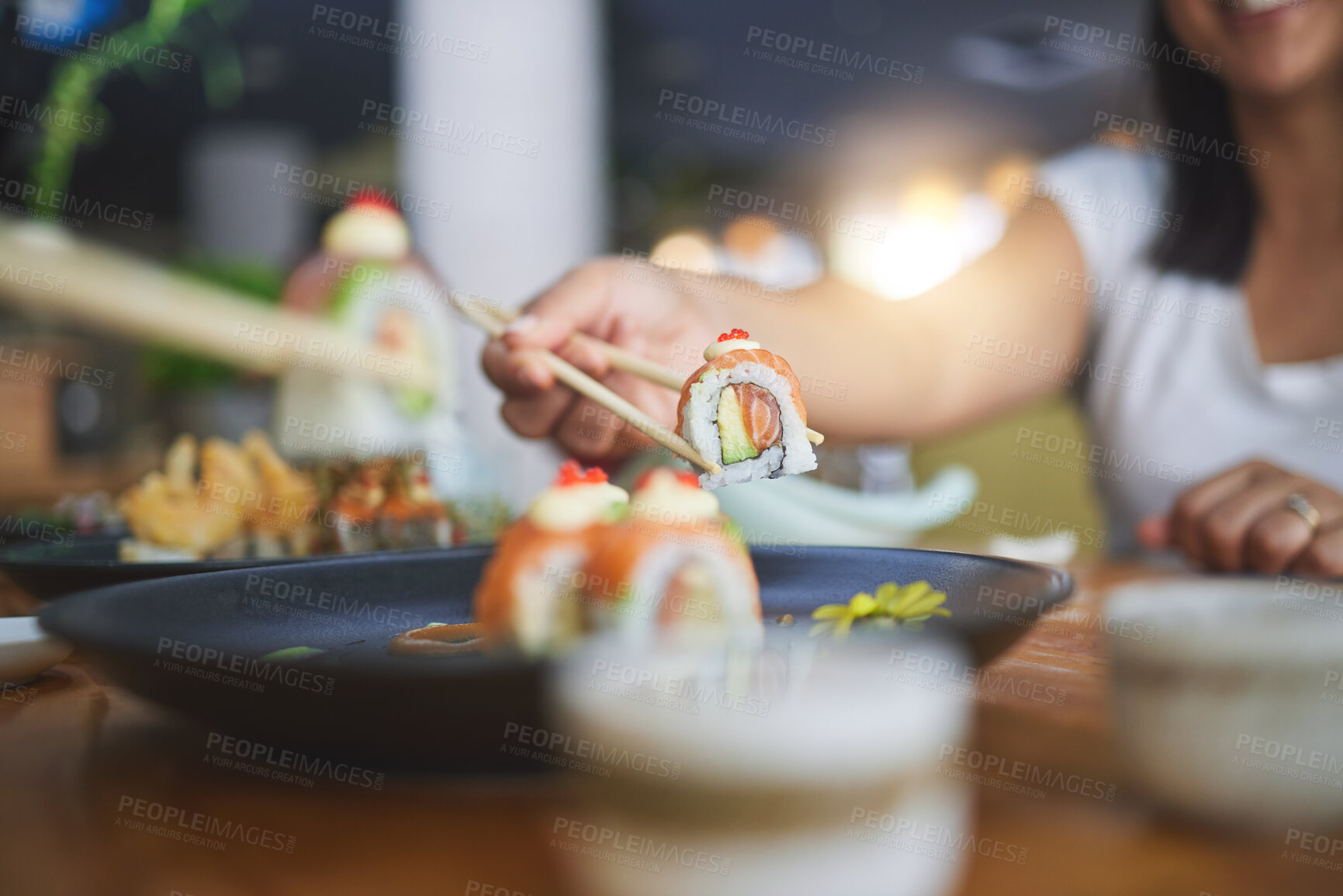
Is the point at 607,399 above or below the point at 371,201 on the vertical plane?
below

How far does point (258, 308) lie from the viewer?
0.88 m

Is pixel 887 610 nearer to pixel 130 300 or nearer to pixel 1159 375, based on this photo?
pixel 130 300

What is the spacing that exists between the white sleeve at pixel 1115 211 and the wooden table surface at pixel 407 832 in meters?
1.15

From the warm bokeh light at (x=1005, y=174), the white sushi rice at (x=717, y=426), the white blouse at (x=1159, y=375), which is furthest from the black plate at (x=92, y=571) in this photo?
the warm bokeh light at (x=1005, y=174)

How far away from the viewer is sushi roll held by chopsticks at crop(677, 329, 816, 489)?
0.55 metres

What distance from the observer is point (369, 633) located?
0.57m

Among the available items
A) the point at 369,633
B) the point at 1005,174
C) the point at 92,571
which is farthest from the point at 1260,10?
the point at 1005,174

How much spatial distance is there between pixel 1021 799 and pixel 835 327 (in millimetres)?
955

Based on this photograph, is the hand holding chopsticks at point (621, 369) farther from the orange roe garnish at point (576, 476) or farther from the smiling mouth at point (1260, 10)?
the smiling mouth at point (1260, 10)

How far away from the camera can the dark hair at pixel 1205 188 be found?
1.36 meters

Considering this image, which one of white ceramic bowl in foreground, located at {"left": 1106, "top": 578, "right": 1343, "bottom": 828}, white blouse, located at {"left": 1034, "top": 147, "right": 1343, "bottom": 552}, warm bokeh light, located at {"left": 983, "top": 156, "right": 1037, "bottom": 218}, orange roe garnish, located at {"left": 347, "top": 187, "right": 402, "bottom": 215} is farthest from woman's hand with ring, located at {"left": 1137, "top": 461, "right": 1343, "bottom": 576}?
warm bokeh light, located at {"left": 983, "top": 156, "right": 1037, "bottom": 218}

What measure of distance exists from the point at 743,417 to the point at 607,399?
85 mm

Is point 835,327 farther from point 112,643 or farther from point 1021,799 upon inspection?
point 112,643

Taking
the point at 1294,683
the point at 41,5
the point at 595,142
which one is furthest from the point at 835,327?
the point at 41,5
